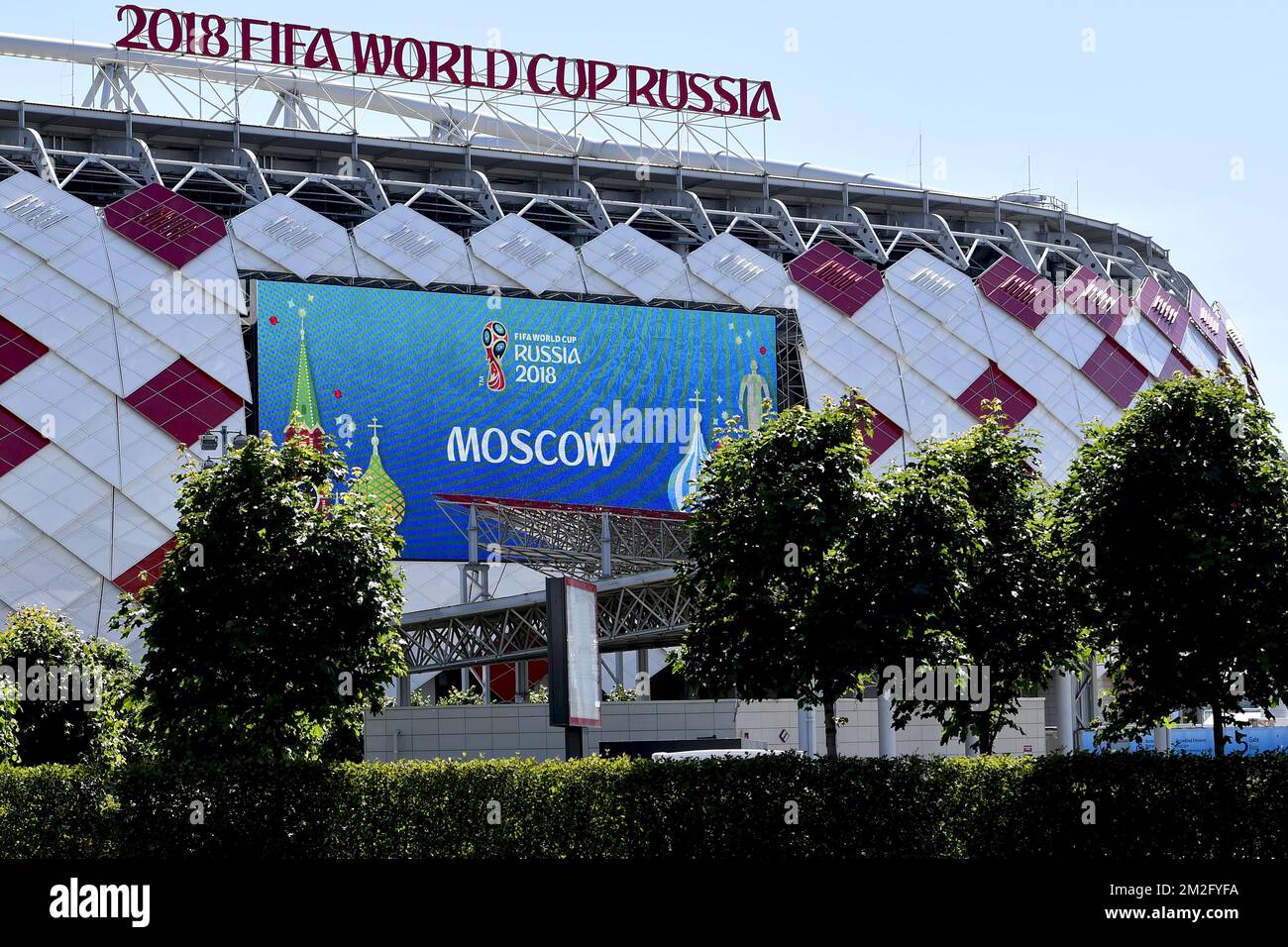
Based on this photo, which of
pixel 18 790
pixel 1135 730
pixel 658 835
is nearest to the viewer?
pixel 658 835

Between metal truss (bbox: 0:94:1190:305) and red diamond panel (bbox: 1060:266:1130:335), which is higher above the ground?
metal truss (bbox: 0:94:1190:305)

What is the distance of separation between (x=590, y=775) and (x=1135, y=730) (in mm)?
9762

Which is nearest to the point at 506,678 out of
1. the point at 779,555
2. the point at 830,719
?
the point at 830,719

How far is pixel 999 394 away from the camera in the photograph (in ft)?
253

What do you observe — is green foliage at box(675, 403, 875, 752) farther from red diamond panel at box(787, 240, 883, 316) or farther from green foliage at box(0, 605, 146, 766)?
red diamond panel at box(787, 240, 883, 316)

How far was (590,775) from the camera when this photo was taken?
23.4 m

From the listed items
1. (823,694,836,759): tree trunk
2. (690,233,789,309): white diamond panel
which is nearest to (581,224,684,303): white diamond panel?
(690,233,789,309): white diamond panel

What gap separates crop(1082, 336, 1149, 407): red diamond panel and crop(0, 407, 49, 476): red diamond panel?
5024cm

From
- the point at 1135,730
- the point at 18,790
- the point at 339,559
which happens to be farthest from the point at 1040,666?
the point at 18,790

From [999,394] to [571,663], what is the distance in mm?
54858

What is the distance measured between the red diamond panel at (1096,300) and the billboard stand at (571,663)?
2357 inches

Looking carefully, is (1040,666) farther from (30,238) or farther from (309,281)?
(30,238)

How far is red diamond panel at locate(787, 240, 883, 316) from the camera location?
249 ft

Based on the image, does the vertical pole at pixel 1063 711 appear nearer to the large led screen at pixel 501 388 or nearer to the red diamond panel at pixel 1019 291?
the large led screen at pixel 501 388
